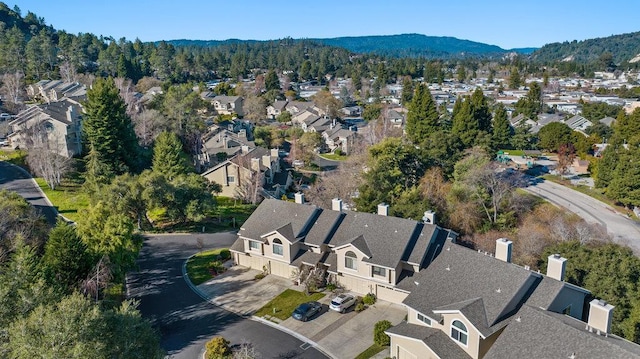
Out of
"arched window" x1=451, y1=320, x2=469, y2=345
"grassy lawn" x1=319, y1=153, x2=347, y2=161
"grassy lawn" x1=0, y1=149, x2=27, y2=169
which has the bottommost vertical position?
"grassy lawn" x1=319, y1=153, x2=347, y2=161

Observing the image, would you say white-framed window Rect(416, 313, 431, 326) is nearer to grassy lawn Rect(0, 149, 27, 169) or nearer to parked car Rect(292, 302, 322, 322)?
parked car Rect(292, 302, 322, 322)

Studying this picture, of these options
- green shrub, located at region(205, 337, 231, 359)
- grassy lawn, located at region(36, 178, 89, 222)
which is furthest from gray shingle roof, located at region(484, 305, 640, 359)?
grassy lawn, located at region(36, 178, 89, 222)

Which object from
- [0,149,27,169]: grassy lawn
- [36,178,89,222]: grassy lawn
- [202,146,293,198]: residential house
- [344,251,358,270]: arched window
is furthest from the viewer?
[0,149,27,169]: grassy lawn

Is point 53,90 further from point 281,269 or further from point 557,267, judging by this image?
point 557,267

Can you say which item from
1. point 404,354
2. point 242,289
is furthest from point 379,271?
point 242,289

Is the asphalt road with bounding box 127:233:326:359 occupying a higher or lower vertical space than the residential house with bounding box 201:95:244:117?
lower

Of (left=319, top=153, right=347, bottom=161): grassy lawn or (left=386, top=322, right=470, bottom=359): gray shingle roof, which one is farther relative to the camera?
(left=319, top=153, right=347, bottom=161): grassy lawn
